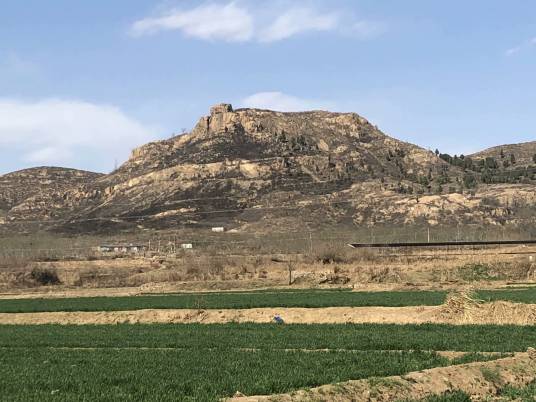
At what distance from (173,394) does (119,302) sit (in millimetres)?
35963

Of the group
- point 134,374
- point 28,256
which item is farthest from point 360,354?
point 28,256

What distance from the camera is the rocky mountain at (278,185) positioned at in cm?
12025

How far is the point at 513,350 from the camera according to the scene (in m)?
21.1

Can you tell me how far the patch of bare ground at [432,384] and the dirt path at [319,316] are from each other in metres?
12.4

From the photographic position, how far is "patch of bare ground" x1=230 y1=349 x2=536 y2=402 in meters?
14.0

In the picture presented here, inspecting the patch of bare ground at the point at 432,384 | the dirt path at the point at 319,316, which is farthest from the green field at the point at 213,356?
the dirt path at the point at 319,316

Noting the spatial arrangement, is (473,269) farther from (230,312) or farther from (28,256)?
(28,256)

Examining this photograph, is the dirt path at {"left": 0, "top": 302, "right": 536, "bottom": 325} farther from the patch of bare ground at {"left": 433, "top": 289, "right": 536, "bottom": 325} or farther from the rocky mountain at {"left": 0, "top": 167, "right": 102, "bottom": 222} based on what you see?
the rocky mountain at {"left": 0, "top": 167, "right": 102, "bottom": 222}

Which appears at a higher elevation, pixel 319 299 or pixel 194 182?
pixel 194 182

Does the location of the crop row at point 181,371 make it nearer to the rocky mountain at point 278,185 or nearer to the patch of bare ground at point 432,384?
the patch of bare ground at point 432,384

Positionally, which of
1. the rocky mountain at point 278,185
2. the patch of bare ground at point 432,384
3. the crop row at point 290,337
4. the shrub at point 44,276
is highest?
the rocky mountain at point 278,185

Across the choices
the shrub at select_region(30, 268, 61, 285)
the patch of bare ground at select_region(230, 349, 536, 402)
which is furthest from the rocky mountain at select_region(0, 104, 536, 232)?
the patch of bare ground at select_region(230, 349, 536, 402)

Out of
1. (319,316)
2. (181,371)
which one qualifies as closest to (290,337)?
(181,371)

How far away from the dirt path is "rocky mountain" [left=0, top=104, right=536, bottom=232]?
79.5 m
